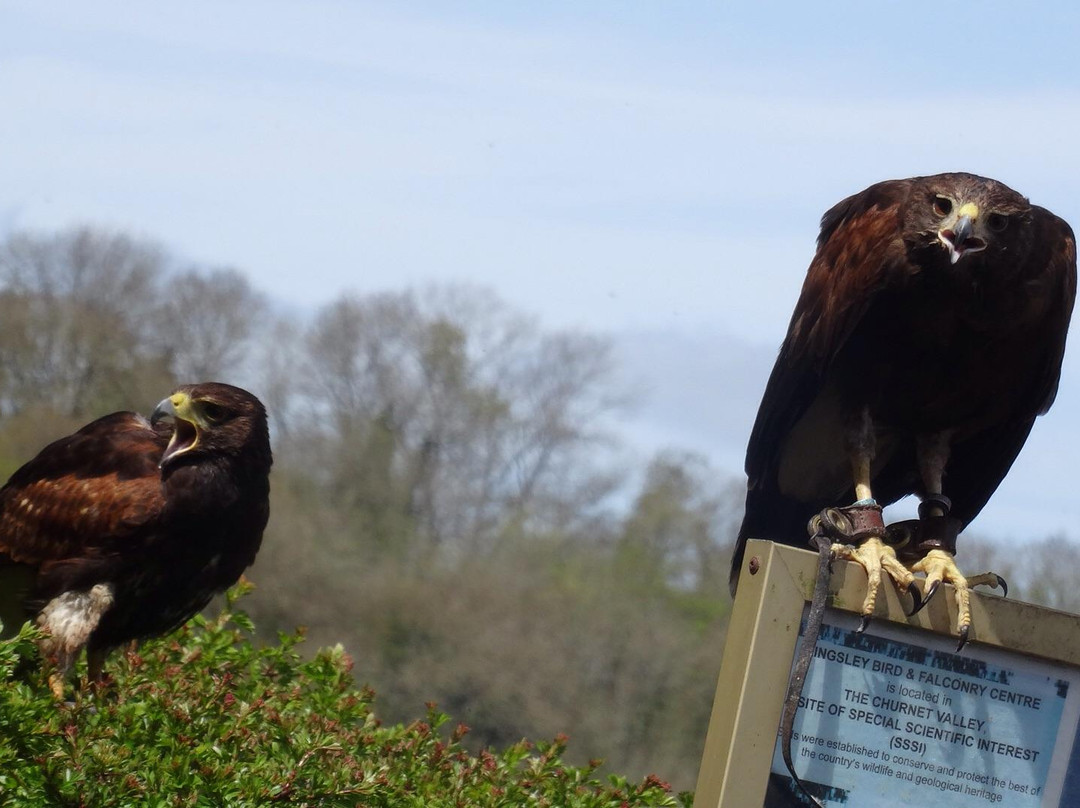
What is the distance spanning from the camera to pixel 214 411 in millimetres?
4934

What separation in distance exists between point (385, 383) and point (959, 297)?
2732 centimetres

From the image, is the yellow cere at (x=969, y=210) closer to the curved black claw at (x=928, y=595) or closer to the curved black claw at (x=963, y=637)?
the curved black claw at (x=928, y=595)

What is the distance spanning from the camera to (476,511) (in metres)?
31.6

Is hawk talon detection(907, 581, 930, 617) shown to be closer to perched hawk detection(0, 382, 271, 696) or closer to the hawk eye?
perched hawk detection(0, 382, 271, 696)

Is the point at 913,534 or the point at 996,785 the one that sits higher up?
the point at 913,534

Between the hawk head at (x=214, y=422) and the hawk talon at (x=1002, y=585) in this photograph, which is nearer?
the hawk talon at (x=1002, y=585)

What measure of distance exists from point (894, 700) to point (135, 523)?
257 cm

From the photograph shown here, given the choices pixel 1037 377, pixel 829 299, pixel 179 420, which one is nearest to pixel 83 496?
pixel 179 420

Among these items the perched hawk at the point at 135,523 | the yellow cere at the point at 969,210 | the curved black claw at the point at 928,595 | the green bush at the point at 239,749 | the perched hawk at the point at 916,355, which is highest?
the yellow cere at the point at 969,210

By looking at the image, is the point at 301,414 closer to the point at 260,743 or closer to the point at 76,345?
the point at 76,345

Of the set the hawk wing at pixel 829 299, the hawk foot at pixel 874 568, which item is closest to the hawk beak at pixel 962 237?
the hawk wing at pixel 829 299

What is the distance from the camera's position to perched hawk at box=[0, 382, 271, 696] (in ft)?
15.3

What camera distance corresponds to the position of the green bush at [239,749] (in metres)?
3.10

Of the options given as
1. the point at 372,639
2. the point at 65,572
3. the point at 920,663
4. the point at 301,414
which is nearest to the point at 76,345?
the point at 301,414
